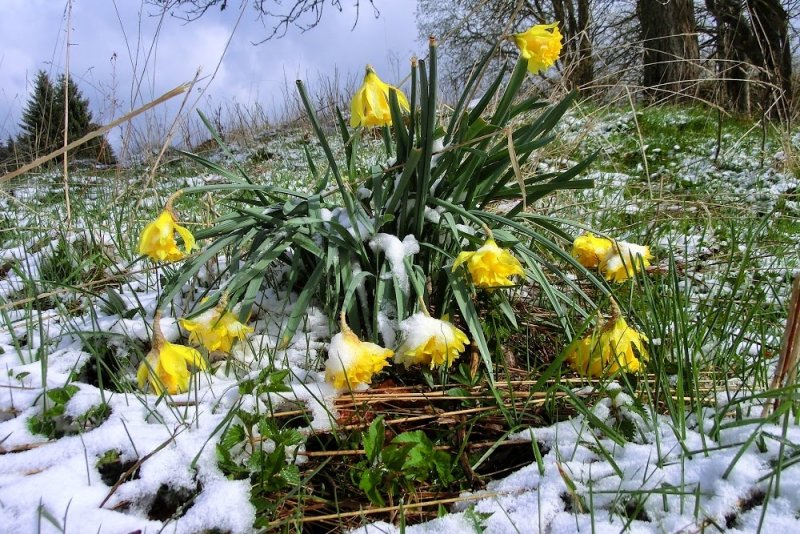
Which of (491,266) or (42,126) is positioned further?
(42,126)

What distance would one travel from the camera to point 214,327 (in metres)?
1.19

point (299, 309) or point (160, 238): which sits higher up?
point (160, 238)

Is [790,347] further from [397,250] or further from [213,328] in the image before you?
[213,328]

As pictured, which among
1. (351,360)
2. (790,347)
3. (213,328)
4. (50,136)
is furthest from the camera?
(50,136)

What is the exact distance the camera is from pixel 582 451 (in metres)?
0.97

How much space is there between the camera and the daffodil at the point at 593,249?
4.45 feet

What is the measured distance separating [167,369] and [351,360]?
0.40 meters

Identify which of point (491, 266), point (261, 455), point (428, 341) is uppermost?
point (491, 266)

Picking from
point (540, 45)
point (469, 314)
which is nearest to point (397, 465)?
point (469, 314)

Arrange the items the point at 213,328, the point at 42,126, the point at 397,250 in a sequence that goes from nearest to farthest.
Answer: the point at 213,328 < the point at 397,250 < the point at 42,126

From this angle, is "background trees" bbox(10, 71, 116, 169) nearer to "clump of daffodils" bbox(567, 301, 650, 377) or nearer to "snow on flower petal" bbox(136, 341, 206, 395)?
"snow on flower petal" bbox(136, 341, 206, 395)

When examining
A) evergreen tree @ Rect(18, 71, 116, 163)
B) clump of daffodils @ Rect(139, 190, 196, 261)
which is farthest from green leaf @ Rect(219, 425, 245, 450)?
evergreen tree @ Rect(18, 71, 116, 163)

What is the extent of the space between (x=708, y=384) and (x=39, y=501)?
1.36m

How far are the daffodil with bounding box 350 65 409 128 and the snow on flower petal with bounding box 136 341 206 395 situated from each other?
0.69 metres
